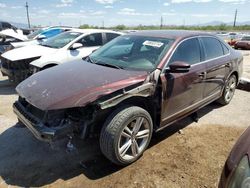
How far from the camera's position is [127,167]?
11.0 ft

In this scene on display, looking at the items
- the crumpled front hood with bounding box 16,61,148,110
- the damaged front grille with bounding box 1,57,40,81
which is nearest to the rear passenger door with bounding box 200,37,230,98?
the crumpled front hood with bounding box 16,61,148,110

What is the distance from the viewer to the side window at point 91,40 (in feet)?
23.3

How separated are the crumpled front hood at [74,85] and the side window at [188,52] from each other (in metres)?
0.73

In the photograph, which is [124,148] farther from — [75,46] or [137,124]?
[75,46]

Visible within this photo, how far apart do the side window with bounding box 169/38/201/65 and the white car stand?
3.42 metres

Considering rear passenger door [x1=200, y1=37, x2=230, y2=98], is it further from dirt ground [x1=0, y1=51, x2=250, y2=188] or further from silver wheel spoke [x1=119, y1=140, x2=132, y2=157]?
silver wheel spoke [x1=119, y1=140, x2=132, y2=157]

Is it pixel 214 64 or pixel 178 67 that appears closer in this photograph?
pixel 178 67

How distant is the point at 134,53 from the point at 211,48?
1629mm

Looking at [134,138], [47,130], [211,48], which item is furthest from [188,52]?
[47,130]

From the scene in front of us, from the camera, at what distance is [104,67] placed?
3.79 meters

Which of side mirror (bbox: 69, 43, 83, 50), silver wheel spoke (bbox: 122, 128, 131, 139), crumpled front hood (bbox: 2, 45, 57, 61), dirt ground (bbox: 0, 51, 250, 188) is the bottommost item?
dirt ground (bbox: 0, 51, 250, 188)

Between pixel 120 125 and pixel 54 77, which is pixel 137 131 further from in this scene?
pixel 54 77

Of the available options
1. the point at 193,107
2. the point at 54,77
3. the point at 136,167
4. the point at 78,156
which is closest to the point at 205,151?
the point at 193,107

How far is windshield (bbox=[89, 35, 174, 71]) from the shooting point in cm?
372
